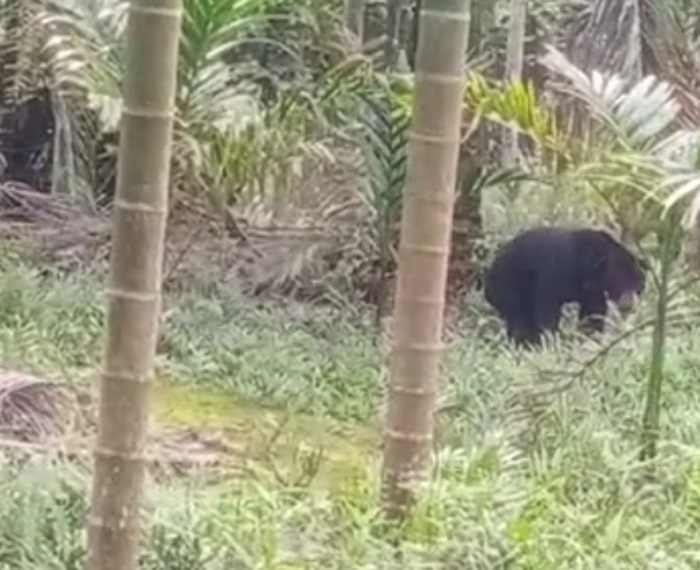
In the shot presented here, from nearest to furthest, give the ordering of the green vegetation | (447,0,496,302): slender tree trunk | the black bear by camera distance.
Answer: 1. the green vegetation
2. the black bear
3. (447,0,496,302): slender tree trunk

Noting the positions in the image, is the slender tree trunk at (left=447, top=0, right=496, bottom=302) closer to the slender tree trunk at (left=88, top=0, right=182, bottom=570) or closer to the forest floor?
the forest floor

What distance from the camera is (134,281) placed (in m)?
3.82

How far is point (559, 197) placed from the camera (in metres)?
10.8

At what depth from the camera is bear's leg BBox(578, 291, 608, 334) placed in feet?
32.9

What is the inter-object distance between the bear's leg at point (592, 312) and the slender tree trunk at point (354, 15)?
2927 mm

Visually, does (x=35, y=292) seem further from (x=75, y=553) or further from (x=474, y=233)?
(x=75, y=553)

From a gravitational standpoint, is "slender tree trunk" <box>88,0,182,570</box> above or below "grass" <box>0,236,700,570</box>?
above

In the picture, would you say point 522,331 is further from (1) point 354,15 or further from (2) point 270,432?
(1) point 354,15

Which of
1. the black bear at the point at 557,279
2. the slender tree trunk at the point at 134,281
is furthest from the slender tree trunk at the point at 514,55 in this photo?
the slender tree trunk at the point at 134,281

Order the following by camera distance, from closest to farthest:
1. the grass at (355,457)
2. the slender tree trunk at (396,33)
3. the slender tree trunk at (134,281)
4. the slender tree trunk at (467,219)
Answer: the slender tree trunk at (134,281) < the grass at (355,457) < the slender tree trunk at (467,219) < the slender tree trunk at (396,33)

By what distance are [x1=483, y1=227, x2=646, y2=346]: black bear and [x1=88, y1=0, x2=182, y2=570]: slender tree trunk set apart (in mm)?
6002

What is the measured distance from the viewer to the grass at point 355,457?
4703 millimetres

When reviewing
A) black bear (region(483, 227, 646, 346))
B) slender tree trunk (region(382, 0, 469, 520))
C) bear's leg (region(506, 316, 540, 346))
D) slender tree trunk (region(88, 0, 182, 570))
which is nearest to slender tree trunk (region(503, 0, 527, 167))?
black bear (region(483, 227, 646, 346))

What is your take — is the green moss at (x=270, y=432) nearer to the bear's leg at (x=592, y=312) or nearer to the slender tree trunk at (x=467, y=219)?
the slender tree trunk at (x=467, y=219)
